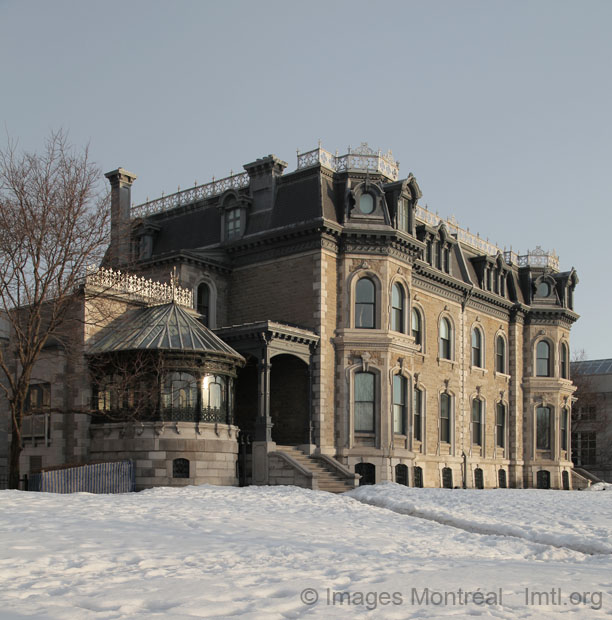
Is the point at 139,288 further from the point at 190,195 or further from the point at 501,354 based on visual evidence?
the point at 501,354

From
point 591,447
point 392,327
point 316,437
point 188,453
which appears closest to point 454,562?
point 188,453

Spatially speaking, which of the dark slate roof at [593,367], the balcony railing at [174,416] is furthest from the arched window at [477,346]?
the dark slate roof at [593,367]

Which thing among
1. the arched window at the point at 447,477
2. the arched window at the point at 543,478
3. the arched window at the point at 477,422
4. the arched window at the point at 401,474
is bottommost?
the arched window at the point at 543,478

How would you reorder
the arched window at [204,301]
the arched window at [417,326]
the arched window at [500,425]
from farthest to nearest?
the arched window at [500,425]
the arched window at [417,326]
the arched window at [204,301]

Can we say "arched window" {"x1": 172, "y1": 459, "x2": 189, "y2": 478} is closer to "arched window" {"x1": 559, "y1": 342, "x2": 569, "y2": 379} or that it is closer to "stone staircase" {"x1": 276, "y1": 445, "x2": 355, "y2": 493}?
"stone staircase" {"x1": 276, "y1": 445, "x2": 355, "y2": 493}

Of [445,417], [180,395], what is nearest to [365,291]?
[180,395]

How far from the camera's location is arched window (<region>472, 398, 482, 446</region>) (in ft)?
128

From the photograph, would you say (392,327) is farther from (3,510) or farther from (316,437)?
(3,510)

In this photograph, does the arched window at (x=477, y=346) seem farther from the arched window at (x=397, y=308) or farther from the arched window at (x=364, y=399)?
the arched window at (x=364, y=399)

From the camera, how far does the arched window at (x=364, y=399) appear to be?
30234 millimetres

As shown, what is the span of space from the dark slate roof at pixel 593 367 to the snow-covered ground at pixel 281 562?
47379mm

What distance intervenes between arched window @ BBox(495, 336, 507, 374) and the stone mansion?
0.68 feet

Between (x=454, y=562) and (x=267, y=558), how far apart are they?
8.38 ft

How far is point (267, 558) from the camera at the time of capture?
36.7ft
